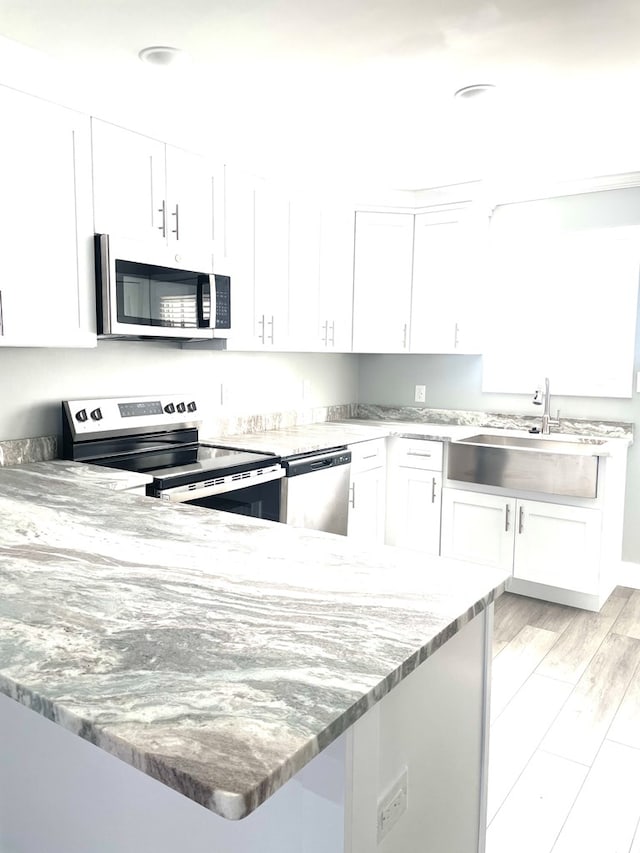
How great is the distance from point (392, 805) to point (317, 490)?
7.58 feet

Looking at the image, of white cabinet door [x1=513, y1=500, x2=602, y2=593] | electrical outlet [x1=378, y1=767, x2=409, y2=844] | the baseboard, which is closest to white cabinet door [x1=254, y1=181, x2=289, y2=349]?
white cabinet door [x1=513, y1=500, x2=602, y2=593]

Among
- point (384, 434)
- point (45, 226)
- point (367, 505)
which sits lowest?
point (367, 505)

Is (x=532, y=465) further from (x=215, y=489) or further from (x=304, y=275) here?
(x=215, y=489)

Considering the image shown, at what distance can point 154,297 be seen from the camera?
9.27 feet

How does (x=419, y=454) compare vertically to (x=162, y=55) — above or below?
below

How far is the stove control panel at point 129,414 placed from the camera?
2809 millimetres

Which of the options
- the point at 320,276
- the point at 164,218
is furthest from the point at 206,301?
the point at 320,276

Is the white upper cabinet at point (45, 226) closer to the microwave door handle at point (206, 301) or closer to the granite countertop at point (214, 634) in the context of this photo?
the microwave door handle at point (206, 301)

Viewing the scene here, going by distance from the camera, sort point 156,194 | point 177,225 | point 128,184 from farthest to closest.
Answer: point 177,225
point 156,194
point 128,184

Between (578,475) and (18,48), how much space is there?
3.12 m

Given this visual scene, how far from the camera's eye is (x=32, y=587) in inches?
47.6

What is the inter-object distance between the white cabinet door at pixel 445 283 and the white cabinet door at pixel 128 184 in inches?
74.1

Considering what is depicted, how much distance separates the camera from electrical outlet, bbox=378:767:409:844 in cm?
105

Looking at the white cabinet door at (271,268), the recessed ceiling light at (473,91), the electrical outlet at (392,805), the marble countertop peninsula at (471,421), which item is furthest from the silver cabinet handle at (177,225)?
the electrical outlet at (392,805)
